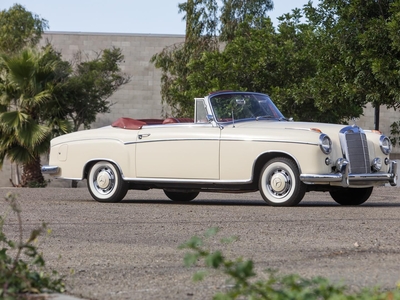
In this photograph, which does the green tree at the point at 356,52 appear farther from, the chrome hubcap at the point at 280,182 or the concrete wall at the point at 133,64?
the concrete wall at the point at 133,64

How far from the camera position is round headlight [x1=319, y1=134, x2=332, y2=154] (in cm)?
1148

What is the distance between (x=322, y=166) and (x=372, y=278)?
607 cm

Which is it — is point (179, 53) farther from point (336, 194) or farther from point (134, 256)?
point (134, 256)

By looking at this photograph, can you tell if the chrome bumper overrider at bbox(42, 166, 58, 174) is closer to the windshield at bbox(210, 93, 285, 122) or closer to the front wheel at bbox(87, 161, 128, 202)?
the front wheel at bbox(87, 161, 128, 202)

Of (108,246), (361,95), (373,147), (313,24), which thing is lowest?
(108,246)

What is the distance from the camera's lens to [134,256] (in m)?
6.77

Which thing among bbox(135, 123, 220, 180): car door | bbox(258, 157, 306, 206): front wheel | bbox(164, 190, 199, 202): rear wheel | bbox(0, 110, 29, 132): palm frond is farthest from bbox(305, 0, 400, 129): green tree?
bbox(258, 157, 306, 206): front wheel

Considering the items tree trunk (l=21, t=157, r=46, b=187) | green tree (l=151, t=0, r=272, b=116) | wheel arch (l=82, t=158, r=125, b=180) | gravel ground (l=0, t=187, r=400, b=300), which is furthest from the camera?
green tree (l=151, t=0, r=272, b=116)

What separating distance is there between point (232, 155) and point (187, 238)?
4.17m

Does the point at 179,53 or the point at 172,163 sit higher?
the point at 179,53

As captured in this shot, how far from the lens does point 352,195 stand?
42.8 ft

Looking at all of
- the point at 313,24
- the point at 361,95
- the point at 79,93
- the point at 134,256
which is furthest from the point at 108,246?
the point at 79,93

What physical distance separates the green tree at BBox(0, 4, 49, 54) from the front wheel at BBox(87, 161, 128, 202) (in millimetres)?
28876

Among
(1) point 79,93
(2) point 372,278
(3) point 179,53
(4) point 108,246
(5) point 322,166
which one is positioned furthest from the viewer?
(3) point 179,53
